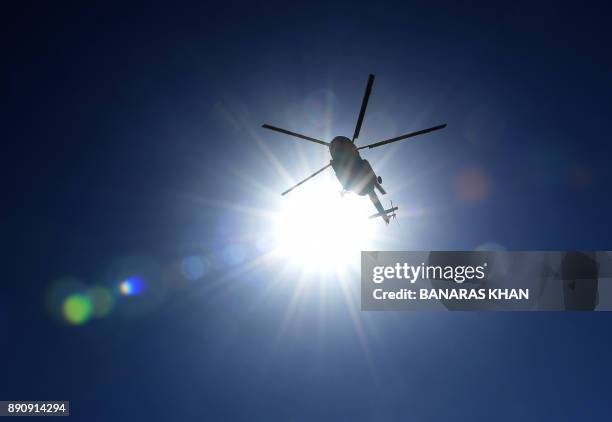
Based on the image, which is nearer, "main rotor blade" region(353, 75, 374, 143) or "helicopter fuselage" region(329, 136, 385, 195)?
"main rotor blade" region(353, 75, 374, 143)

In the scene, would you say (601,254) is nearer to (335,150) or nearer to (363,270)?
(363,270)

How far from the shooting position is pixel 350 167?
85.6 feet

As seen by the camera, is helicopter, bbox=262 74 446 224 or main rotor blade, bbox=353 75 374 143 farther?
helicopter, bbox=262 74 446 224

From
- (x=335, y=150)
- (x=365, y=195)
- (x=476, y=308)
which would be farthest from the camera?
(x=365, y=195)

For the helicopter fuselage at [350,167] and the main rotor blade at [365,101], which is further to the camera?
the helicopter fuselage at [350,167]

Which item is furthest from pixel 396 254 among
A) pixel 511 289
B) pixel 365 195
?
pixel 511 289

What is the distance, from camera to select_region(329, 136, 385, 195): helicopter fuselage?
84.1ft

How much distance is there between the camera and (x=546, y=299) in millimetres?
28125

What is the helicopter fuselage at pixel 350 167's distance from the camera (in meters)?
25.6

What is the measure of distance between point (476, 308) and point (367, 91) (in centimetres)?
1692

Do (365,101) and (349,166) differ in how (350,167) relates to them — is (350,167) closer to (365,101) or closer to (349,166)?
(349,166)

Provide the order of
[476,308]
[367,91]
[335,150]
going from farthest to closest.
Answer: [476,308] → [335,150] → [367,91]

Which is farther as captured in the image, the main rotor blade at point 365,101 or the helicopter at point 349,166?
the helicopter at point 349,166

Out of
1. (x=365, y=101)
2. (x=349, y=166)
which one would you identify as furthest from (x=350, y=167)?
(x=365, y=101)
